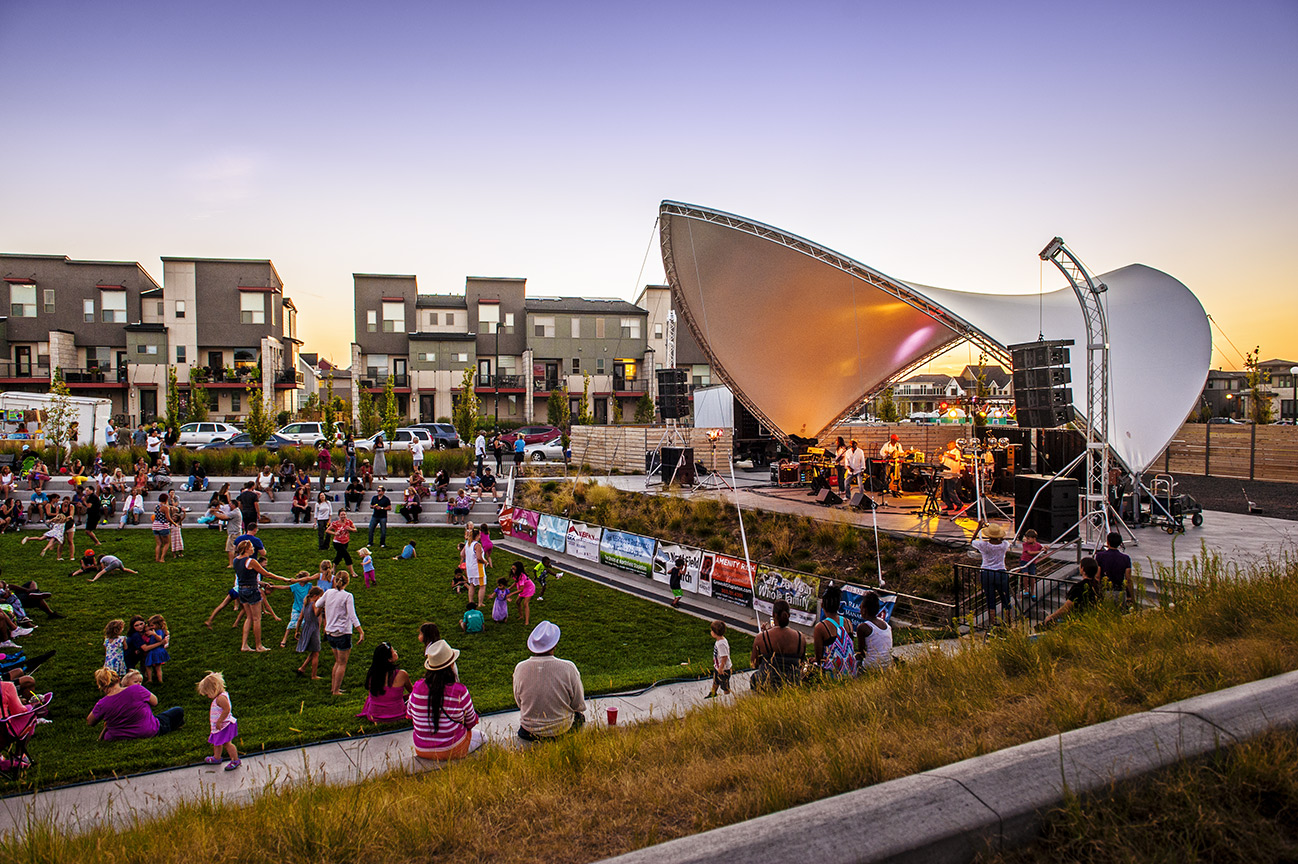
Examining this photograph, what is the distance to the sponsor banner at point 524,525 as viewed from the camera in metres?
19.4

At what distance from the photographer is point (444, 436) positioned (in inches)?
1452

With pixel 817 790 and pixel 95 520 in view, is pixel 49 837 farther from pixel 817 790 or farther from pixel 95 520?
pixel 95 520

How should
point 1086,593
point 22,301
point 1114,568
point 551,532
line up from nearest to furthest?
point 1086,593
point 1114,568
point 551,532
point 22,301

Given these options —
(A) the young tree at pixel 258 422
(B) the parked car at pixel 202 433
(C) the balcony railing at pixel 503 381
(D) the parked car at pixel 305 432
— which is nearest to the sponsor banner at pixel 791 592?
(D) the parked car at pixel 305 432

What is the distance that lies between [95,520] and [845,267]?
2067 centimetres

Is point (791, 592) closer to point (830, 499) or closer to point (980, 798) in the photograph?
point (830, 499)

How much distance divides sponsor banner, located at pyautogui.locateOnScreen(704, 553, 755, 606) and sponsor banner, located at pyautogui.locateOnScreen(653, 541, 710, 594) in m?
0.27

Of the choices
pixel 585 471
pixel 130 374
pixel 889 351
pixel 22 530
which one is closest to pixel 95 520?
pixel 22 530

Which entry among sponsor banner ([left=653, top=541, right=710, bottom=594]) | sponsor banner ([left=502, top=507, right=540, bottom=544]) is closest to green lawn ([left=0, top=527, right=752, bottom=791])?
sponsor banner ([left=653, top=541, right=710, bottom=594])

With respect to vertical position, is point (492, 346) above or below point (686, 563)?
above

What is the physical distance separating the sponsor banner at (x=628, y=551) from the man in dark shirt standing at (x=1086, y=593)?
844cm

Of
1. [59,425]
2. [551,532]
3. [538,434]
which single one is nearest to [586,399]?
[538,434]

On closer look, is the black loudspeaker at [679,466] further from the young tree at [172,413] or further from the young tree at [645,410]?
the young tree at [645,410]

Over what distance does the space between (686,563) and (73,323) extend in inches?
2100
